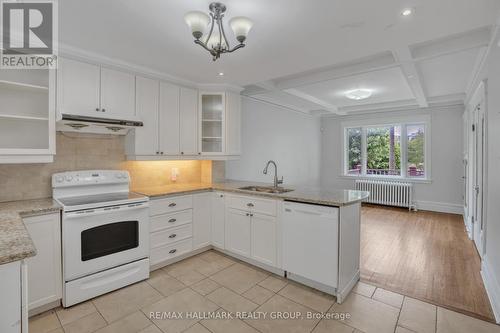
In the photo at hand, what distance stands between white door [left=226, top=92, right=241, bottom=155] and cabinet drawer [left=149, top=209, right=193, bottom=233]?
1086 mm

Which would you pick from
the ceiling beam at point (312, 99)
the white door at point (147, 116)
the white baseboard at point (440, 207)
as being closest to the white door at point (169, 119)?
the white door at point (147, 116)

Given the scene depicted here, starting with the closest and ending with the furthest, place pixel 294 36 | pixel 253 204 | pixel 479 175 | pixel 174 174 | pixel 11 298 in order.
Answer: pixel 11 298 → pixel 294 36 → pixel 253 204 → pixel 479 175 → pixel 174 174

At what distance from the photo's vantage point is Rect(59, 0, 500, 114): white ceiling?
1.83 metres

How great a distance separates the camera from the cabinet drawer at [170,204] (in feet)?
9.43

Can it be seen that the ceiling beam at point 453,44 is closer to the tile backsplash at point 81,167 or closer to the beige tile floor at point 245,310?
the beige tile floor at point 245,310

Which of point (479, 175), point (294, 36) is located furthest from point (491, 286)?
point (294, 36)

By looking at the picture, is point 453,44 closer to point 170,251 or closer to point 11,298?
point 170,251

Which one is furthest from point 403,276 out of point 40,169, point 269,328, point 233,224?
point 40,169

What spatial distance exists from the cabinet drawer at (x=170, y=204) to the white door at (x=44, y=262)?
885 millimetres

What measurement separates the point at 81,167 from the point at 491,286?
436 centimetres

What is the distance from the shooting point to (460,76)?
3.83 m

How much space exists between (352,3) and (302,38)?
23.2 inches

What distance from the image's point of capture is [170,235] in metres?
3.03
